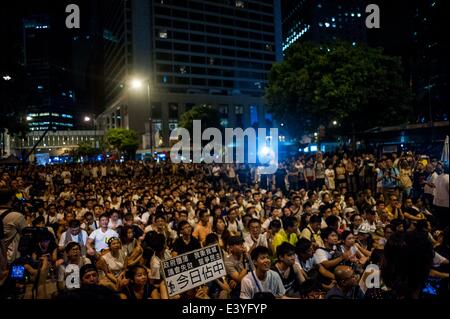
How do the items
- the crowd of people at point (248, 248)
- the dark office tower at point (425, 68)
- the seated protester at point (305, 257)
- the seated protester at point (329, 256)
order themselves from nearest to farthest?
the crowd of people at point (248, 248) < the seated protester at point (329, 256) < the seated protester at point (305, 257) < the dark office tower at point (425, 68)

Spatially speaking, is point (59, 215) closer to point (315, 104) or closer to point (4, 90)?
point (4, 90)

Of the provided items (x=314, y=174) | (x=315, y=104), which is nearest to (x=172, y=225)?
(x=314, y=174)

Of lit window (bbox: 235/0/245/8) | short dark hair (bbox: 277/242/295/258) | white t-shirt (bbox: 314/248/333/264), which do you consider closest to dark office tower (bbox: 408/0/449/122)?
lit window (bbox: 235/0/245/8)

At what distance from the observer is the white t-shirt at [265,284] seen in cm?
481

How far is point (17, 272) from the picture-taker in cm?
485

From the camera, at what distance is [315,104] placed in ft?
84.4

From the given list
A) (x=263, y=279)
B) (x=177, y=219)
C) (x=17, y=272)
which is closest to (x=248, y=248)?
(x=263, y=279)

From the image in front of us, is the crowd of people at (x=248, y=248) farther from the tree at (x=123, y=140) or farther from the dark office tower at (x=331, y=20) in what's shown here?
the dark office tower at (x=331, y=20)

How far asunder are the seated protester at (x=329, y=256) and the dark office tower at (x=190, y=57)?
2475 inches

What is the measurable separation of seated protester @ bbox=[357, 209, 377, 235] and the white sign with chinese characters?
14.8 ft

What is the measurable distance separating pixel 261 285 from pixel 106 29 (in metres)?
102

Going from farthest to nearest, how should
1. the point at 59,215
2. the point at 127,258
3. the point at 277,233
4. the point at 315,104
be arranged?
the point at 315,104 < the point at 59,215 < the point at 277,233 < the point at 127,258

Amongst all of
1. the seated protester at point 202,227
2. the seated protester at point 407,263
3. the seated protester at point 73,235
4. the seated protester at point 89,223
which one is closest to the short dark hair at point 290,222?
the seated protester at point 202,227

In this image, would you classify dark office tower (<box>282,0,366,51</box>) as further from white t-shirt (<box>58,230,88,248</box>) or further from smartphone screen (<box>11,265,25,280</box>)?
smartphone screen (<box>11,265,25,280</box>)
